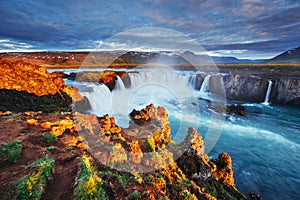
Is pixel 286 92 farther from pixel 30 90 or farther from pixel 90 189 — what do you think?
pixel 30 90

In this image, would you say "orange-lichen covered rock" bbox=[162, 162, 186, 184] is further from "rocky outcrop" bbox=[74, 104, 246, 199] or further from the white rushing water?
the white rushing water

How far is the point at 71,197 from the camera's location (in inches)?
138

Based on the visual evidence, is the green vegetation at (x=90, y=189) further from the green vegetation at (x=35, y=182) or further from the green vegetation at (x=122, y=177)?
the green vegetation at (x=35, y=182)

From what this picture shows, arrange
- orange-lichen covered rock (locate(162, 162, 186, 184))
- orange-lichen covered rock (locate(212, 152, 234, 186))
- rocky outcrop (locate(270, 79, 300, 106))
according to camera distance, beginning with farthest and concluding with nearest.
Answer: rocky outcrop (locate(270, 79, 300, 106)) < orange-lichen covered rock (locate(212, 152, 234, 186)) < orange-lichen covered rock (locate(162, 162, 186, 184))

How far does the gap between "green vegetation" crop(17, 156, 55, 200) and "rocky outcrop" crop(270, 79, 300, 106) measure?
35.8 m

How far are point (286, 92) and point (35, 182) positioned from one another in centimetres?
3686

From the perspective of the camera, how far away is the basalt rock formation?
11426mm

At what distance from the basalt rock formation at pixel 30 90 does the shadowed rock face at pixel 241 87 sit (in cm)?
2933

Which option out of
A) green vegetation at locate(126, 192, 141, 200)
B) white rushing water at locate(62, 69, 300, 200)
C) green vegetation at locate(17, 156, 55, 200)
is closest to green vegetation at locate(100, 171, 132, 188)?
green vegetation at locate(126, 192, 141, 200)

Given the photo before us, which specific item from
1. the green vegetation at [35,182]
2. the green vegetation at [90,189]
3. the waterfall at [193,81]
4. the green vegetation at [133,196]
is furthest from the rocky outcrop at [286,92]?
the green vegetation at [35,182]

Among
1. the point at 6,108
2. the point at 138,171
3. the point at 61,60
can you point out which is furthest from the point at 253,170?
the point at 61,60

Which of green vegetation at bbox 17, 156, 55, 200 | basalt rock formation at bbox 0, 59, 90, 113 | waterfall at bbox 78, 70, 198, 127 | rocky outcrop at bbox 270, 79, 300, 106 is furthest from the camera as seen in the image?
rocky outcrop at bbox 270, 79, 300, 106

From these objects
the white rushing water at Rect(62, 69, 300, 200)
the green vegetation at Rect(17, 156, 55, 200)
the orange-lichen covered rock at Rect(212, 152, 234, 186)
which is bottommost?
the white rushing water at Rect(62, 69, 300, 200)

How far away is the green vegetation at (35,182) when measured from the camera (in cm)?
331
